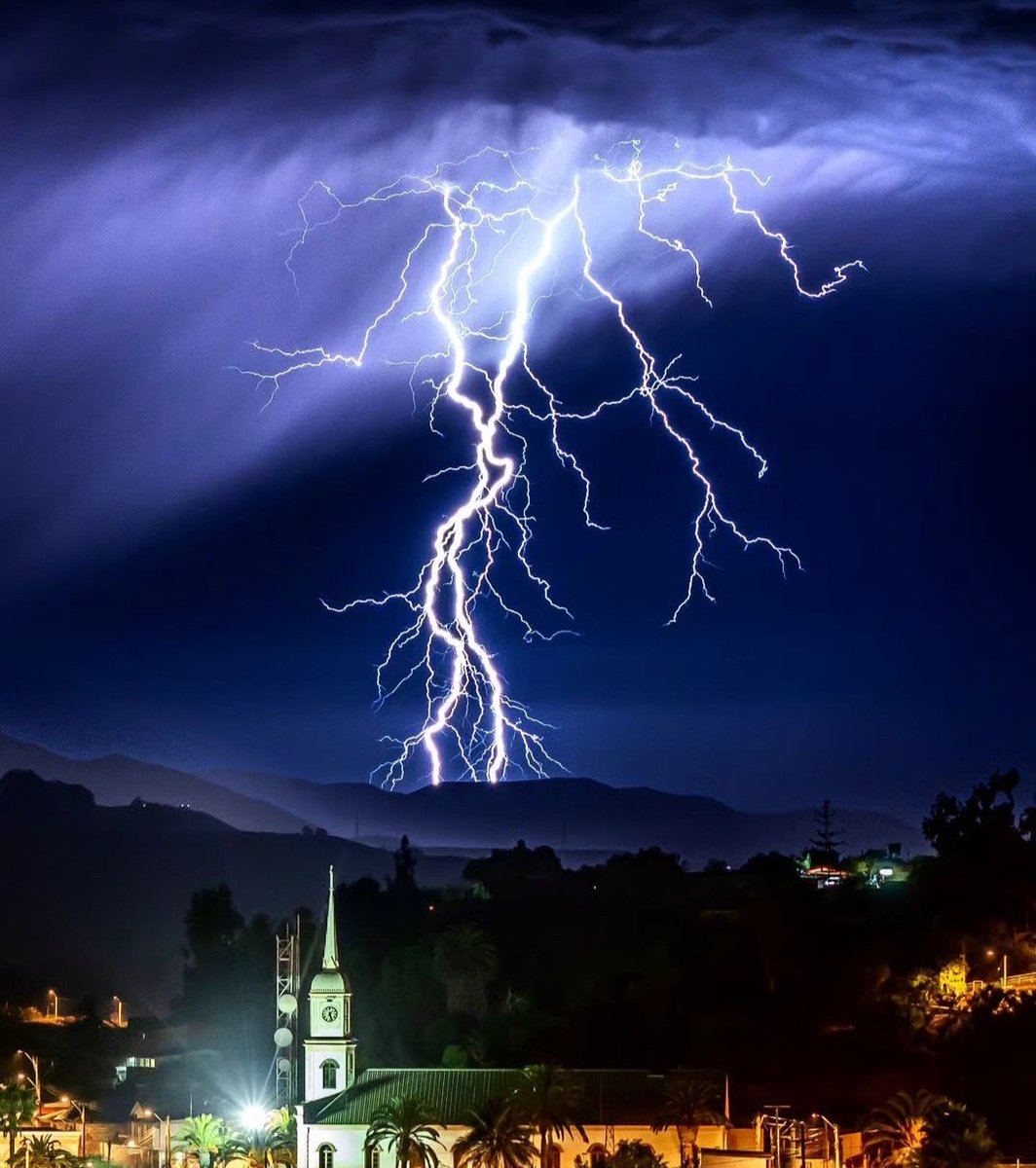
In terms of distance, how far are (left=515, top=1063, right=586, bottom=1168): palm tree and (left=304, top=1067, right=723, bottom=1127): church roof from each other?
0.71m

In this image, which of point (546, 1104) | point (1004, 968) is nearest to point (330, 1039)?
point (546, 1104)

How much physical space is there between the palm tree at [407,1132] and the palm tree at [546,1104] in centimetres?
227

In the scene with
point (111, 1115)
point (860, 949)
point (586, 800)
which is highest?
point (586, 800)

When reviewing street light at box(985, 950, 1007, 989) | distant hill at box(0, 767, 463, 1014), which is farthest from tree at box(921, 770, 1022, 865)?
distant hill at box(0, 767, 463, 1014)

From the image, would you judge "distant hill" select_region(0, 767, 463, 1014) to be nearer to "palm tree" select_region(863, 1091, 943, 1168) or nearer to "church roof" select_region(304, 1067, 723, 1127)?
"church roof" select_region(304, 1067, 723, 1127)

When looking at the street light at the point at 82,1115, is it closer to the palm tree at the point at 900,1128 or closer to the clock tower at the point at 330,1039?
the clock tower at the point at 330,1039

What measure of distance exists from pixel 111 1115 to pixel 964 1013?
91.9 feet

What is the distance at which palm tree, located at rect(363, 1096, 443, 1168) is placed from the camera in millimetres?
50719

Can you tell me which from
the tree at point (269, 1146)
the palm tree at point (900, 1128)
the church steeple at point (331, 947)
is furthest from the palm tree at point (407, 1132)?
the palm tree at point (900, 1128)

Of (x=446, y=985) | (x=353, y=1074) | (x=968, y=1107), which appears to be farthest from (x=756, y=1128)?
(x=446, y=985)

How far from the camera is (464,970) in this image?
76312 mm

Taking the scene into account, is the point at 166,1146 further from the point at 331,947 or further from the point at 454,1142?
the point at 454,1142

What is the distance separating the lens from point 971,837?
80.1 meters

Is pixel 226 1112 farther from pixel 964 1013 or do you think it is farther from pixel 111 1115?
pixel 964 1013
